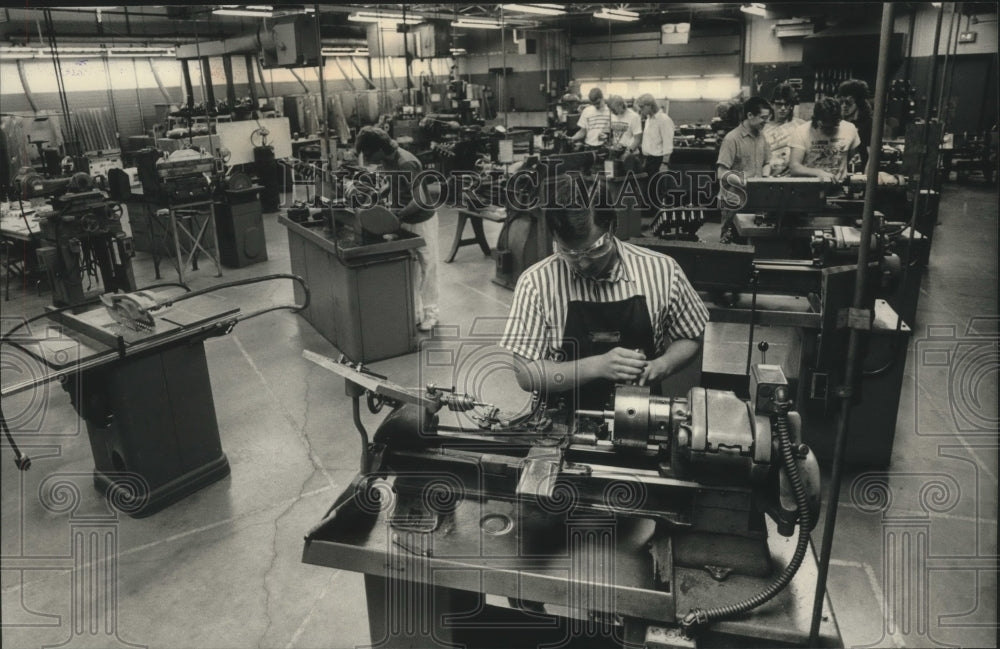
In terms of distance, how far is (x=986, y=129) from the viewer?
37.2 feet

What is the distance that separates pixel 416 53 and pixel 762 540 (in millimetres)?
9353

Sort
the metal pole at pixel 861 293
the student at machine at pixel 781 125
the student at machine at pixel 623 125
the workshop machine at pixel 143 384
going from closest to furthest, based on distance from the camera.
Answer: the metal pole at pixel 861 293 → the workshop machine at pixel 143 384 → the student at machine at pixel 781 125 → the student at machine at pixel 623 125

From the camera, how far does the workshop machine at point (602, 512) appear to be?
1.44m

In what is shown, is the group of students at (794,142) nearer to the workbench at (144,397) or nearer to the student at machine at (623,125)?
the student at machine at (623,125)

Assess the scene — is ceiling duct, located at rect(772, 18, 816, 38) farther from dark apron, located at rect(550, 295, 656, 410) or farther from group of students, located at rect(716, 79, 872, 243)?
dark apron, located at rect(550, 295, 656, 410)

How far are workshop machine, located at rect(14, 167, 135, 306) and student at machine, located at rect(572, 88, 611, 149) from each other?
5.00 metres

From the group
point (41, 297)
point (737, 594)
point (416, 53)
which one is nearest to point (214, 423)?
point (737, 594)

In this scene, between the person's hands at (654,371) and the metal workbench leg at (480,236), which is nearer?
the person's hands at (654,371)

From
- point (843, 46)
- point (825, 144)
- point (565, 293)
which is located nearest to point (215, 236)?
point (825, 144)

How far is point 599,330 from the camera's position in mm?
2172

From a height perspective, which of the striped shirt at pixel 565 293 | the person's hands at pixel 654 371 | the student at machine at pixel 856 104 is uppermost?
the student at machine at pixel 856 104

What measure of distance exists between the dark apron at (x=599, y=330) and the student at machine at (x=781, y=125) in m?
3.42

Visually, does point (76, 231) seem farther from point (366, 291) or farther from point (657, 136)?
point (657, 136)

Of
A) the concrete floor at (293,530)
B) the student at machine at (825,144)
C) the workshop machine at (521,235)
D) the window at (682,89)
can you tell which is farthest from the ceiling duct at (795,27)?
the concrete floor at (293,530)
